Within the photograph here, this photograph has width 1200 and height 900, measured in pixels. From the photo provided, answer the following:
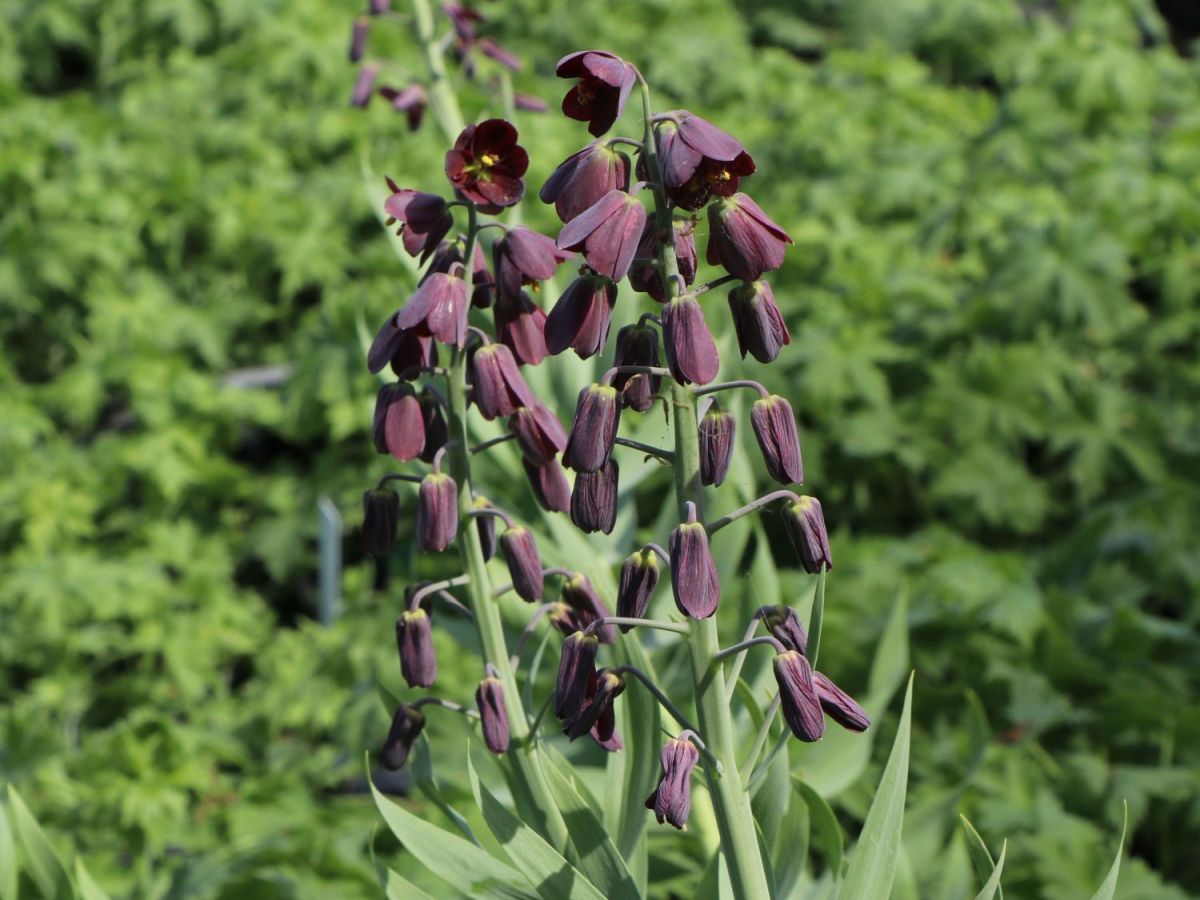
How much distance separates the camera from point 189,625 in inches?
161

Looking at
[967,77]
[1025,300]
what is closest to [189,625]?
[1025,300]

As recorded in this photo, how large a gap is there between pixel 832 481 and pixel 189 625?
79.6 inches

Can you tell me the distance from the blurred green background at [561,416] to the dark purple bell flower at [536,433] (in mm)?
480

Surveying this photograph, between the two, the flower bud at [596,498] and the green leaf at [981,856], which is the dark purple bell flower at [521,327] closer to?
the flower bud at [596,498]

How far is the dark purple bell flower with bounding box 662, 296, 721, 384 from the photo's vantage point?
121cm

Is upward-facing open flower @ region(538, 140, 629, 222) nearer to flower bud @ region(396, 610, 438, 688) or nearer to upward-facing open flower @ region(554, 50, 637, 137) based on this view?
upward-facing open flower @ region(554, 50, 637, 137)

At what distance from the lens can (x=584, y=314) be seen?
1246 millimetres

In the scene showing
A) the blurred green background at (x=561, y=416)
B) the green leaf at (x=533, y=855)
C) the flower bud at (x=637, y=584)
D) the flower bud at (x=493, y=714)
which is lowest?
the blurred green background at (x=561, y=416)

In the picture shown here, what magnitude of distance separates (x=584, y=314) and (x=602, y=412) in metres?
0.09

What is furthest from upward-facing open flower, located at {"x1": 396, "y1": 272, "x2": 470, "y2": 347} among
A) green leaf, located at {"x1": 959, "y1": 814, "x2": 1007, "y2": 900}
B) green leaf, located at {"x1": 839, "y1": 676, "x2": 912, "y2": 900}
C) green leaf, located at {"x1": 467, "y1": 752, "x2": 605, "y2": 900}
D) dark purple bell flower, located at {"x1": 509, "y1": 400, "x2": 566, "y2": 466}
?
green leaf, located at {"x1": 959, "y1": 814, "x2": 1007, "y2": 900}

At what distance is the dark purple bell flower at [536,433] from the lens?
146 centimetres

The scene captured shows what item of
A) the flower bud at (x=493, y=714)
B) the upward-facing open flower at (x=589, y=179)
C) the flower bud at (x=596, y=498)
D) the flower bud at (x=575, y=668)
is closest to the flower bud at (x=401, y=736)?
the flower bud at (x=493, y=714)

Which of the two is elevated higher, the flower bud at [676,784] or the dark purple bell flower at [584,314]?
the dark purple bell flower at [584,314]

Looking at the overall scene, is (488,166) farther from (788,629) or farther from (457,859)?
(457,859)
